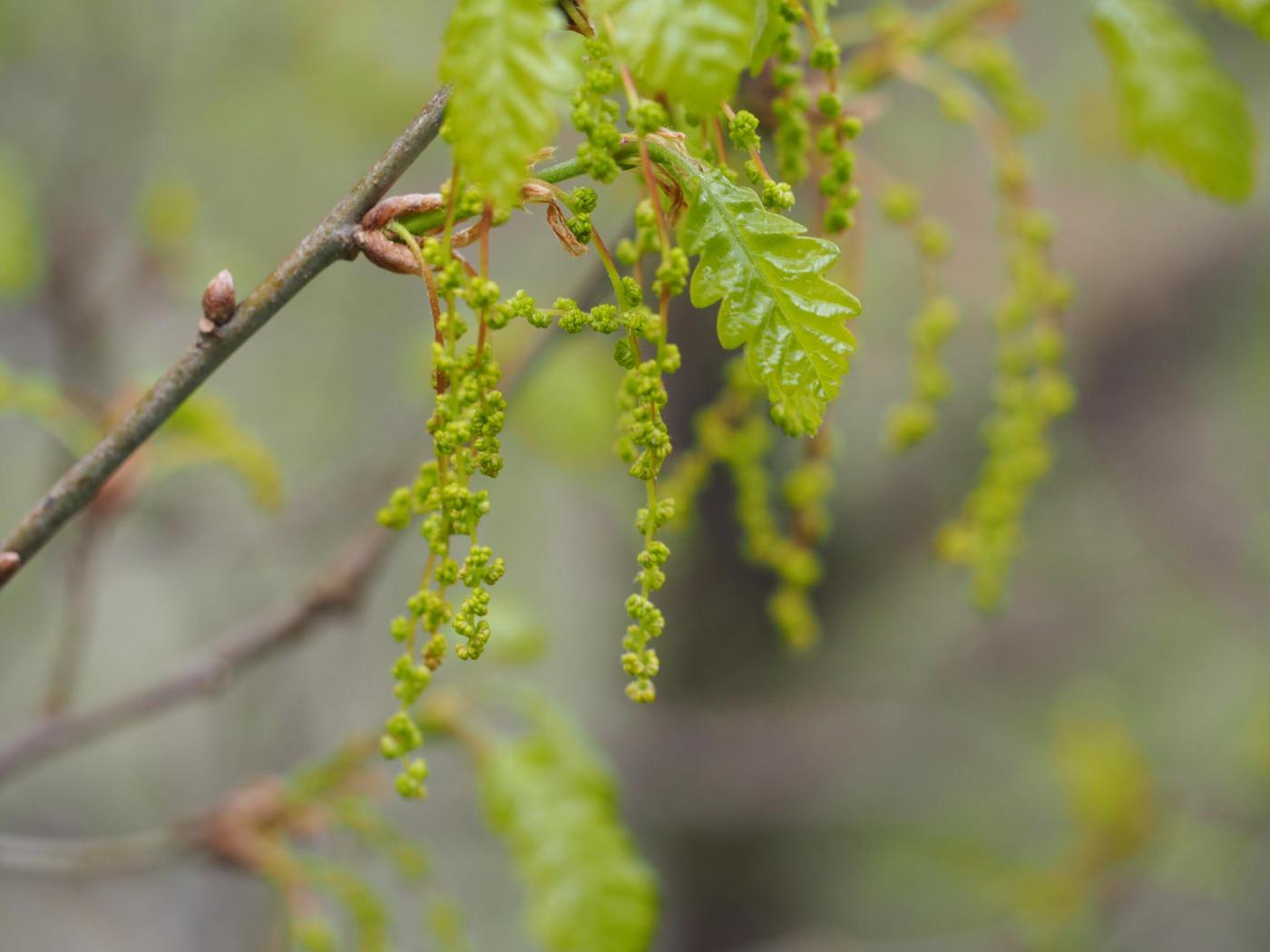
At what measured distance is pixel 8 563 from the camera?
964 millimetres

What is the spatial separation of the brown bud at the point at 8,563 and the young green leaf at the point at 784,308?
62cm

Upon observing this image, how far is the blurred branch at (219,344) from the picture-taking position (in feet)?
2.54

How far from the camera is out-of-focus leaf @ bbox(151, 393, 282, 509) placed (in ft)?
6.24

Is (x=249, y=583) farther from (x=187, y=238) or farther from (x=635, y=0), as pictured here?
(x=635, y=0)

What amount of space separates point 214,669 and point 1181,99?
4.99 ft

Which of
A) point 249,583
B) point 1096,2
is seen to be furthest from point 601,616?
point 1096,2

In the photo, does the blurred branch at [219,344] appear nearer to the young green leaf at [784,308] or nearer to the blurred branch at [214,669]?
the young green leaf at [784,308]

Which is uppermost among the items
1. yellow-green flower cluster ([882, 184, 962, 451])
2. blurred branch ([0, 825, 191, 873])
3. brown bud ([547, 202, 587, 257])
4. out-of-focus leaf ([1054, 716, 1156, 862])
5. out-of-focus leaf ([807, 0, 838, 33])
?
out-of-focus leaf ([1054, 716, 1156, 862])

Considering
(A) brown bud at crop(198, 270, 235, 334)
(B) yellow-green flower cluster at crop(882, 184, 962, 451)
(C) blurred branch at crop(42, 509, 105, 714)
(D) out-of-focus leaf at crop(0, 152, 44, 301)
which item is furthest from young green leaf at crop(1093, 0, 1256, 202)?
(D) out-of-focus leaf at crop(0, 152, 44, 301)

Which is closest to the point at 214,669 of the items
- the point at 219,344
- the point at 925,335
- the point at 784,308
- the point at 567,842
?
the point at 567,842

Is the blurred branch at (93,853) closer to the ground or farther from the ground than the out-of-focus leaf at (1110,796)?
A: closer to the ground

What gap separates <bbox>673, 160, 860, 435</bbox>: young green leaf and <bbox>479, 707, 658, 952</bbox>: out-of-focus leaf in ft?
3.58

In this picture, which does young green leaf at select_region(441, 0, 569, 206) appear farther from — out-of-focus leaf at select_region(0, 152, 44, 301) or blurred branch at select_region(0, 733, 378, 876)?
out-of-focus leaf at select_region(0, 152, 44, 301)

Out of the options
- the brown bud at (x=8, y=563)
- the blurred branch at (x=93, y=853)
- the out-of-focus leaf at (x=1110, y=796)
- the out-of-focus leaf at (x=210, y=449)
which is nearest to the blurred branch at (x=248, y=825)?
the blurred branch at (x=93, y=853)
